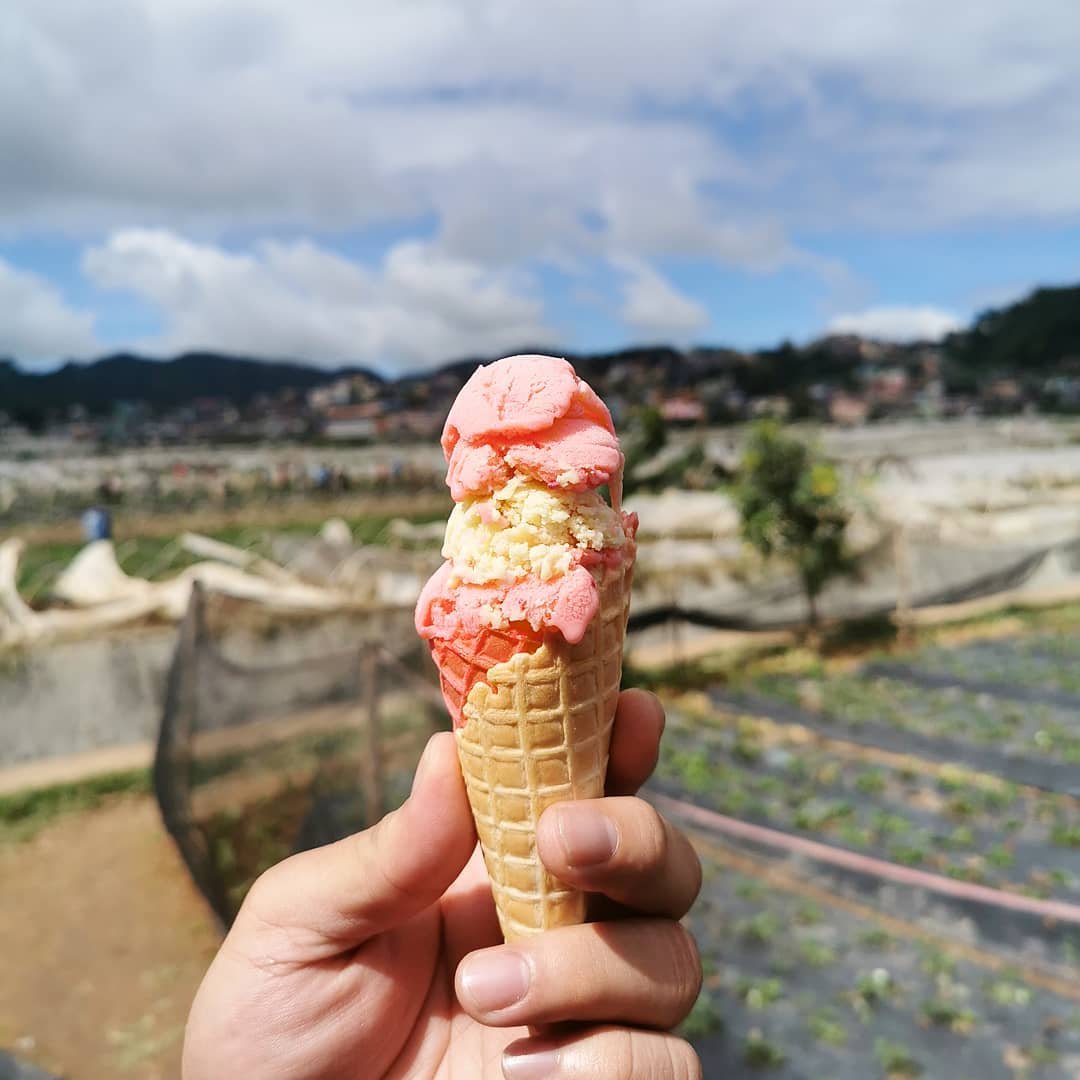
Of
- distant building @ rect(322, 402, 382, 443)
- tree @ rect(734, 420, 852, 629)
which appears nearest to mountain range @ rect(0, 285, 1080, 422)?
distant building @ rect(322, 402, 382, 443)

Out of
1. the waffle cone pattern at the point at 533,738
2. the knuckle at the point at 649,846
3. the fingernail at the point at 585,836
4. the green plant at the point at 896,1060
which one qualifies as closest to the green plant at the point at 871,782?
the green plant at the point at 896,1060

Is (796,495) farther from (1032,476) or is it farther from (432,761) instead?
(1032,476)

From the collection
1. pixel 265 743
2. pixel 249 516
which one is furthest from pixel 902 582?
pixel 249 516

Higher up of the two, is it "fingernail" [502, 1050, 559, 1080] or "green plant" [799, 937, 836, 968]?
→ "fingernail" [502, 1050, 559, 1080]

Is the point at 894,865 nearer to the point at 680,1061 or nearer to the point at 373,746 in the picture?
the point at 373,746

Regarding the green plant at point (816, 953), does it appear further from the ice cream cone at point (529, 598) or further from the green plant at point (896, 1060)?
the ice cream cone at point (529, 598)

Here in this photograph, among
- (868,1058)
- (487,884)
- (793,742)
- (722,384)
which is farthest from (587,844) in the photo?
(722,384)

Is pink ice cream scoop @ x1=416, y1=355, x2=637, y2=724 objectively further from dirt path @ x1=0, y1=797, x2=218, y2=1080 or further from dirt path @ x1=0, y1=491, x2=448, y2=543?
dirt path @ x1=0, y1=491, x2=448, y2=543
